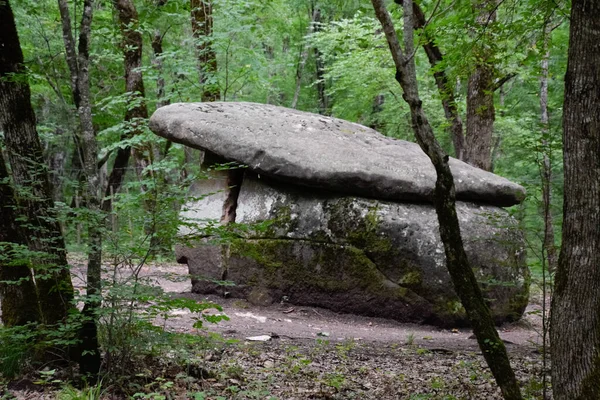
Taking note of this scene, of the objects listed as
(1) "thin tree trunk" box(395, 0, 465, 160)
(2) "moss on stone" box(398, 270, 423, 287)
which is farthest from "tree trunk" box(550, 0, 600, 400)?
(1) "thin tree trunk" box(395, 0, 465, 160)

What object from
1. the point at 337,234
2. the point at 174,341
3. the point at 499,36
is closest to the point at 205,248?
the point at 337,234

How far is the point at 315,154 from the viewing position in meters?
7.11

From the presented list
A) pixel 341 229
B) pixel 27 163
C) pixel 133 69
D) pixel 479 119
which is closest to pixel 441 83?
pixel 479 119

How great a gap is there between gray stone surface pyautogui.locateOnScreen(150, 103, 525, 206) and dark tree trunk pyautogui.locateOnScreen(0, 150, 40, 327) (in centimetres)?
363

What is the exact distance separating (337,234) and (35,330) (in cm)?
420

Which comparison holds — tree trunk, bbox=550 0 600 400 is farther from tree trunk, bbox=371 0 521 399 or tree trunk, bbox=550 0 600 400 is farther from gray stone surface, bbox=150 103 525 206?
gray stone surface, bbox=150 103 525 206

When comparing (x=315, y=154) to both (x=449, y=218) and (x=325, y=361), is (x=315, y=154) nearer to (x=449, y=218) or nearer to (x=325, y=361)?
(x=325, y=361)

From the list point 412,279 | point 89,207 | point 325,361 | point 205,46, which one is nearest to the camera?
point 89,207

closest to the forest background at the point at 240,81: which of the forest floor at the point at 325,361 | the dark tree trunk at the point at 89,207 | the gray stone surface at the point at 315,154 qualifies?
the dark tree trunk at the point at 89,207

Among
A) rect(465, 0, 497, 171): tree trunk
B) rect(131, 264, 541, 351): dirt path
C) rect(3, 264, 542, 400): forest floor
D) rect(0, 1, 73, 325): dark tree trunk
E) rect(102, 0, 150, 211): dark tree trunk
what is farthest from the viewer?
rect(102, 0, 150, 211): dark tree trunk

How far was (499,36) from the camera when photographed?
4.96 metres

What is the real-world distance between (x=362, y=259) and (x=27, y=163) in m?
4.42

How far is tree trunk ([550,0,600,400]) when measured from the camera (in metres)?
3.12

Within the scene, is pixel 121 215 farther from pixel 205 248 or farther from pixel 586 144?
pixel 205 248
